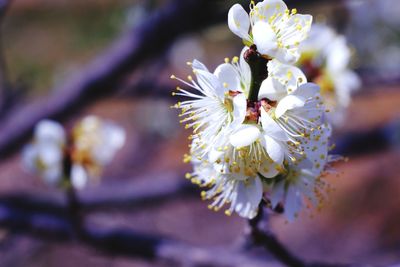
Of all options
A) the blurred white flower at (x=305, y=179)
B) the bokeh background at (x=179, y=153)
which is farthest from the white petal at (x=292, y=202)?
the bokeh background at (x=179, y=153)

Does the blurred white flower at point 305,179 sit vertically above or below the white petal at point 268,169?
above

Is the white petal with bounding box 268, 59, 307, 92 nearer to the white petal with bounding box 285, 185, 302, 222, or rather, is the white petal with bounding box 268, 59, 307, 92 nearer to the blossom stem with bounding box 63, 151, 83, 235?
the white petal with bounding box 285, 185, 302, 222

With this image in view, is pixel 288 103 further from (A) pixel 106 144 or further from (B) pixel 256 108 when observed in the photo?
(A) pixel 106 144

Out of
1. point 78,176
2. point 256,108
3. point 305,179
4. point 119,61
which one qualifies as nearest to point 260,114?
point 256,108

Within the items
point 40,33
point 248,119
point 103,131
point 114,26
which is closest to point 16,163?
point 114,26

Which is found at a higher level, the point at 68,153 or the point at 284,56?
the point at 68,153

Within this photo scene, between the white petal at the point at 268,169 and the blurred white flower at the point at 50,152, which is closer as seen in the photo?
the white petal at the point at 268,169

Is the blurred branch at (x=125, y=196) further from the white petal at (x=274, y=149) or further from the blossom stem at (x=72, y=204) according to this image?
the white petal at (x=274, y=149)
